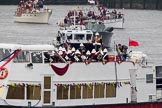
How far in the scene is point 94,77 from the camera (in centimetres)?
3375

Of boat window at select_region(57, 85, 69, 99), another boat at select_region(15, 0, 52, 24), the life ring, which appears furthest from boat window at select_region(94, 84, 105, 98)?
another boat at select_region(15, 0, 52, 24)

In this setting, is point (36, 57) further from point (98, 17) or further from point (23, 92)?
point (98, 17)

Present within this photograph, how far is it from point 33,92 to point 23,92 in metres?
0.39

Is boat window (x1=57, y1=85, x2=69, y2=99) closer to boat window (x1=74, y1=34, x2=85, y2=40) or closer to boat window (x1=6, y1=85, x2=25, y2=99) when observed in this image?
boat window (x1=6, y1=85, x2=25, y2=99)

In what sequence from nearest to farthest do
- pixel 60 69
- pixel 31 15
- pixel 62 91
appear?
1. pixel 60 69
2. pixel 62 91
3. pixel 31 15

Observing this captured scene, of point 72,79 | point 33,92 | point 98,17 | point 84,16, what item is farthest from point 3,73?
point 98,17

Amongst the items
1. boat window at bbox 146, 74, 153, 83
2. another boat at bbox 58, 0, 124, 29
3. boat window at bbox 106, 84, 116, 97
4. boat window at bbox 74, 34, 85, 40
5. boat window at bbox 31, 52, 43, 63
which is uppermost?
boat window at bbox 31, 52, 43, 63

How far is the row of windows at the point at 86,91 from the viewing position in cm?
3325

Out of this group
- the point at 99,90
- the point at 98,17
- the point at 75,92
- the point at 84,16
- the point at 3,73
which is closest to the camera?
the point at 3,73

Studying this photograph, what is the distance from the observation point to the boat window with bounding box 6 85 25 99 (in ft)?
107

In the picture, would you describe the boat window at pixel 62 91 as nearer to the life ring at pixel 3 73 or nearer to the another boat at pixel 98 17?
the life ring at pixel 3 73

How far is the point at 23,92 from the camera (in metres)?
32.7

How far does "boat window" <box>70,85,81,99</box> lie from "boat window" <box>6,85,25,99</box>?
2.01m

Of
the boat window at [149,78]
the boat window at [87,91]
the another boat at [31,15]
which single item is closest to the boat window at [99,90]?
the boat window at [87,91]
